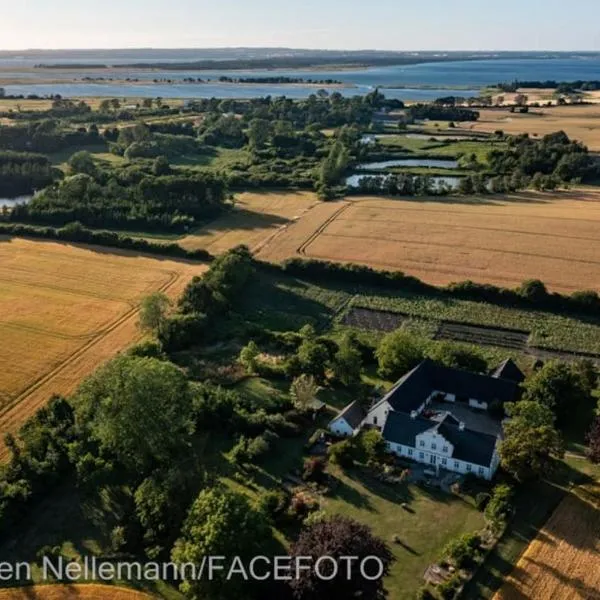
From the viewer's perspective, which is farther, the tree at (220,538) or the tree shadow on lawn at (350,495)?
the tree shadow on lawn at (350,495)

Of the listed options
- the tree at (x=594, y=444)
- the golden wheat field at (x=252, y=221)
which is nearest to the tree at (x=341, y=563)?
the tree at (x=594, y=444)

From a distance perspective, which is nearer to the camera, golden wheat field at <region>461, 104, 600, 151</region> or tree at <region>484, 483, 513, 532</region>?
tree at <region>484, 483, 513, 532</region>

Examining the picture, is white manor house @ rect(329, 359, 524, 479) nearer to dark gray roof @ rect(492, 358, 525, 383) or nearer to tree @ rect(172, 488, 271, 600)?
dark gray roof @ rect(492, 358, 525, 383)

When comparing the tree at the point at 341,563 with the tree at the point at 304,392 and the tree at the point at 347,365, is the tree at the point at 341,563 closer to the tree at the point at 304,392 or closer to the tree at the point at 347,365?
the tree at the point at 304,392

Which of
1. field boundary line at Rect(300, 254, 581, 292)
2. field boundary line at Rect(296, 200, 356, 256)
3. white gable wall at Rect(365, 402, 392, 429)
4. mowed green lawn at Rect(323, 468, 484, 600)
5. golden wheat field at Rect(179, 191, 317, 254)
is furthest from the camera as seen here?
golden wheat field at Rect(179, 191, 317, 254)

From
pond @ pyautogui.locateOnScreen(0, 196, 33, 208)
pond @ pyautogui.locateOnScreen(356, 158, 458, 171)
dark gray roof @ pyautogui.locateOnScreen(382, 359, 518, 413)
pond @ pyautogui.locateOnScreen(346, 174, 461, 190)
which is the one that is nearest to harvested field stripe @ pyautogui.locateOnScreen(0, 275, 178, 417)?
dark gray roof @ pyautogui.locateOnScreen(382, 359, 518, 413)

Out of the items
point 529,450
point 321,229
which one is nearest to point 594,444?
point 529,450
